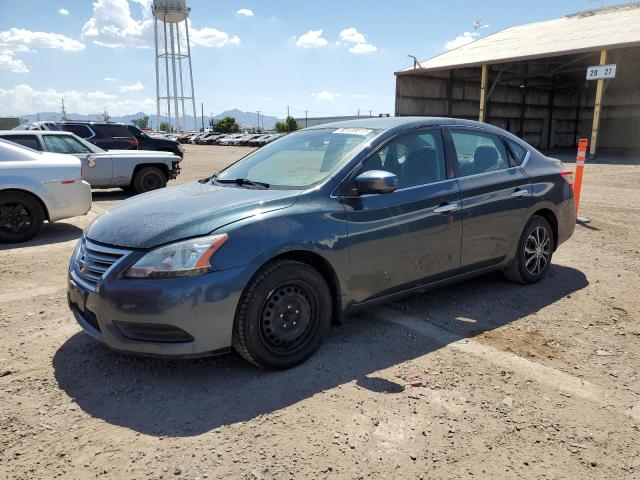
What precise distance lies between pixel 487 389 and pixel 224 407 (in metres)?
1.60

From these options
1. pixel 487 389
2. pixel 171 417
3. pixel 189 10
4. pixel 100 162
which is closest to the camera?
pixel 171 417

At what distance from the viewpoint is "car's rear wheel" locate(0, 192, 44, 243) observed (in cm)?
702

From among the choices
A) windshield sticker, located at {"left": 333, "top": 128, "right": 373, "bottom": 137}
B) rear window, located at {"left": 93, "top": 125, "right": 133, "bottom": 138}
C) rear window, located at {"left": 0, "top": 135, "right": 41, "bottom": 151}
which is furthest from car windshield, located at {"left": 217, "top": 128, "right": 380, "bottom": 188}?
rear window, located at {"left": 93, "top": 125, "right": 133, "bottom": 138}

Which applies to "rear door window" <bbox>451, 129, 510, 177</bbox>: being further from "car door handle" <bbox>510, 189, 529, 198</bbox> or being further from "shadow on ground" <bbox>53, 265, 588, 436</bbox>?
"shadow on ground" <bbox>53, 265, 588, 436</bbox>

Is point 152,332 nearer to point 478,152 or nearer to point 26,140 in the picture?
point 478,152

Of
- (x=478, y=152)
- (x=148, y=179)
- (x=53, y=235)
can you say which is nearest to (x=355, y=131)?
(x=478, y=152)

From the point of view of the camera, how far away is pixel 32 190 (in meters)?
7.06

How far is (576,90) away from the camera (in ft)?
125

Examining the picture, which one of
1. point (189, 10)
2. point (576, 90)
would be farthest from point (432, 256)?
point (189, 10)

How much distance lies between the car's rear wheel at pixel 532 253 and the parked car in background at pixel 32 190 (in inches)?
233

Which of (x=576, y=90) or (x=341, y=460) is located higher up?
(x=576, y=90)

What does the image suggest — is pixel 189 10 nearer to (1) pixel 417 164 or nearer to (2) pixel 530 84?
(2) pixel 530 84

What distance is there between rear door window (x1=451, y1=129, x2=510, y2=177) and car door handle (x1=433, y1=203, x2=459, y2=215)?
35cm

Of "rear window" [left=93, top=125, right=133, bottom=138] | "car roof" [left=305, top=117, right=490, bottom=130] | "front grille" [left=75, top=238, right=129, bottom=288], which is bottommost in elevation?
"front grille" [left=75, top=238, right=129, bottom=288]
